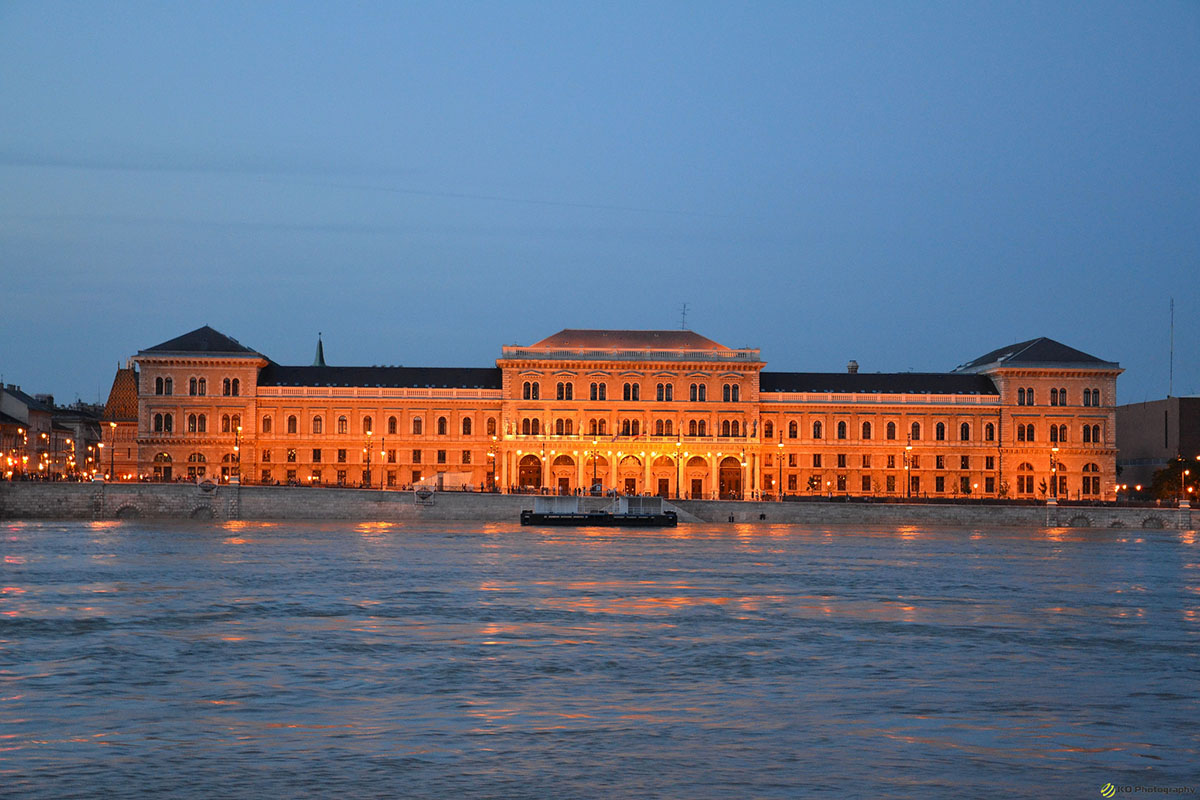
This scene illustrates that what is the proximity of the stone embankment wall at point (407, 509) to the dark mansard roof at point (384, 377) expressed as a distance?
23098 mm

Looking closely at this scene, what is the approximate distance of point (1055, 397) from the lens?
111m

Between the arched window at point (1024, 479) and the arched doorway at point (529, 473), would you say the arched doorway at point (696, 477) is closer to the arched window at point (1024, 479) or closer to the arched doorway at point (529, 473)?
the arched doorway at point (529, 473)

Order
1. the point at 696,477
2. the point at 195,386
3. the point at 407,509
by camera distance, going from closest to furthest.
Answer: the point at 407,509 → the point at 696,477 → the point at 195,386

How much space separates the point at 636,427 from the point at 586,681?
8562cm

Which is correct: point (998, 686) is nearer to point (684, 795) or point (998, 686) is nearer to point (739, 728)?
point (739, 728)

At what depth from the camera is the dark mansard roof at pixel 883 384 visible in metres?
113

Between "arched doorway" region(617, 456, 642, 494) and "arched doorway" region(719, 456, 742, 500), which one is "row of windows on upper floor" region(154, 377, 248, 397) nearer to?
"arched doorway" region(617, 456, 642, 494)

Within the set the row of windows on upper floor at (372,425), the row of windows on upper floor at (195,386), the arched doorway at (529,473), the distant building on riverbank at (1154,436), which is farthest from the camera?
the distant building on riverbank at (1154,436)

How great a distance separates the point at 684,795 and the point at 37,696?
37.4 ft

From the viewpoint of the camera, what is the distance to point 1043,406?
11088 cm

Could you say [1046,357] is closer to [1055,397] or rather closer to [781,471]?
[1055,397]

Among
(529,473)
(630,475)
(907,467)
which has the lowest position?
(630,475)

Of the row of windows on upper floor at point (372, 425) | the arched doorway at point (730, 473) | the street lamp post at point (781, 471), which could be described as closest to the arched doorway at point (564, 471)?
the row of windows on upper floor at point (372, 425)

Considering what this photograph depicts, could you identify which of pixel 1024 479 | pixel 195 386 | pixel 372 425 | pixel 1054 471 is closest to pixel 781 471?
pixel 1024 479
